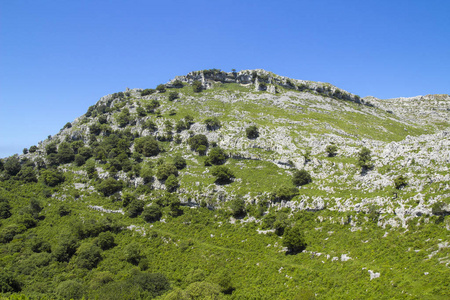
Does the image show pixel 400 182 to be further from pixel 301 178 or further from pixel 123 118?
pixel 123 118

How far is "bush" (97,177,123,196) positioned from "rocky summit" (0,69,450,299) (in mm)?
507

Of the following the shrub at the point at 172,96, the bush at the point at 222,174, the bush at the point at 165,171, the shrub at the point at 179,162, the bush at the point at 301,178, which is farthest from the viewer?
the shrub at the point at 172,96

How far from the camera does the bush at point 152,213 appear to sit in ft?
228

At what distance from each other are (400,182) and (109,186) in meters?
92.4

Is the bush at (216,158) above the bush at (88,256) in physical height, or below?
above

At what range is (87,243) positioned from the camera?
201ft

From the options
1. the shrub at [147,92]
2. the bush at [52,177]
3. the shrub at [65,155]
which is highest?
the shrub at [147,92]

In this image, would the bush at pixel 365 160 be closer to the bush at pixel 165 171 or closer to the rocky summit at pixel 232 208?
the rocky summit at pixel 232 208

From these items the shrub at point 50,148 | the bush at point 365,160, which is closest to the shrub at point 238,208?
the bush at point 365,160

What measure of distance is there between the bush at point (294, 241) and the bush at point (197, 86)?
401 feet

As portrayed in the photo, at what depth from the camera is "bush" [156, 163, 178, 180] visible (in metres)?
82.1

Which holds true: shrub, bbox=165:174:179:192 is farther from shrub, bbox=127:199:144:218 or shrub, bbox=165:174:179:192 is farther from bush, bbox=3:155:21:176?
bush, bbox=3:155:21:176

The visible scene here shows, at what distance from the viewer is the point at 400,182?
51375 millimetres

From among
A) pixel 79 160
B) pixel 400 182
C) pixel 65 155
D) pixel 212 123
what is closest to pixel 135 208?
pixel 79 160
